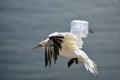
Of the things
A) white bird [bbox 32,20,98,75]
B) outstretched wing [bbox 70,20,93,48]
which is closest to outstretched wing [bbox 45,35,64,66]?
white bird [bbox 32,20,98,75]

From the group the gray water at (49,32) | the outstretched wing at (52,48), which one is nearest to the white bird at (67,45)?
the outstretched wing at (52,48)

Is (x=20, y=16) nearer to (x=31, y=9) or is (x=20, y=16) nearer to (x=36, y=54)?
(x=31, y=9)

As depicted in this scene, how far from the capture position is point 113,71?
3402 mm

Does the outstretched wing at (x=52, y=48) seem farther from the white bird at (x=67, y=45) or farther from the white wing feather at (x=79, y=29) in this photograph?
the white wing feather at (x=79, y=29)

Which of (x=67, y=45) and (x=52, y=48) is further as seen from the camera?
(x=67, y=45)

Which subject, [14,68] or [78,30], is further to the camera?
[14,68]

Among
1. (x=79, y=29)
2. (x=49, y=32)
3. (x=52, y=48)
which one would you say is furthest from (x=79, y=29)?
(x=49, y=32)

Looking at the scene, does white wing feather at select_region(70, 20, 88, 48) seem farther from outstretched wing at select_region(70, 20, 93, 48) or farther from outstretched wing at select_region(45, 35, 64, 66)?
outstretched wing at select_region(45, 35, 64, 66)

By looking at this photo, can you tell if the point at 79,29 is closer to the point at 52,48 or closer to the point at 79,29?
the point at 79,29

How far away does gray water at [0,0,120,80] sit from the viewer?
3262 millimetres

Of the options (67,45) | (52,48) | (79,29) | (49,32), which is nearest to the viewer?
(52,48)

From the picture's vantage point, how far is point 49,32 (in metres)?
3.31

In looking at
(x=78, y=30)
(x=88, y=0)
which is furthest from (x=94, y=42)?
(x=78, y=30)

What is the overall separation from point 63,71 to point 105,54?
0.41 metres
